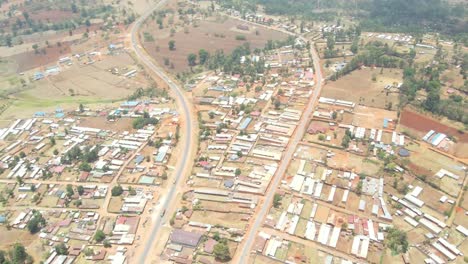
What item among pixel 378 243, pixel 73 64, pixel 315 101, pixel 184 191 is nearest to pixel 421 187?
pixel 378 243

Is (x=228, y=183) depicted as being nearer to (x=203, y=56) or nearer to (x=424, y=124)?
(x=424, y=124)

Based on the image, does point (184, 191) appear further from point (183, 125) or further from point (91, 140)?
point (91, 140)

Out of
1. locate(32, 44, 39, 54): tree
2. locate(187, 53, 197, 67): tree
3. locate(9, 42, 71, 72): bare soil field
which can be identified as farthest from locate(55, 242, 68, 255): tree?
locate(32, 44, 39, 54): tree

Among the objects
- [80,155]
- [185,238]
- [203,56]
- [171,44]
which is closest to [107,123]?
[80,155]

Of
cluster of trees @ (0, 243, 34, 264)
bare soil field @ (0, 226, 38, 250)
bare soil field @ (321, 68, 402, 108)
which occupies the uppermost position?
bare soil field @ (321, 68, 402, 108)

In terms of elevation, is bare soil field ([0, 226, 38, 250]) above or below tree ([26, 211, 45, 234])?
below

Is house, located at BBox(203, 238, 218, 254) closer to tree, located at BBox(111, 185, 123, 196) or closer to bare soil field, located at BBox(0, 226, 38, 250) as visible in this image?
tree, located at BBox(111, 185, 123, 196)
